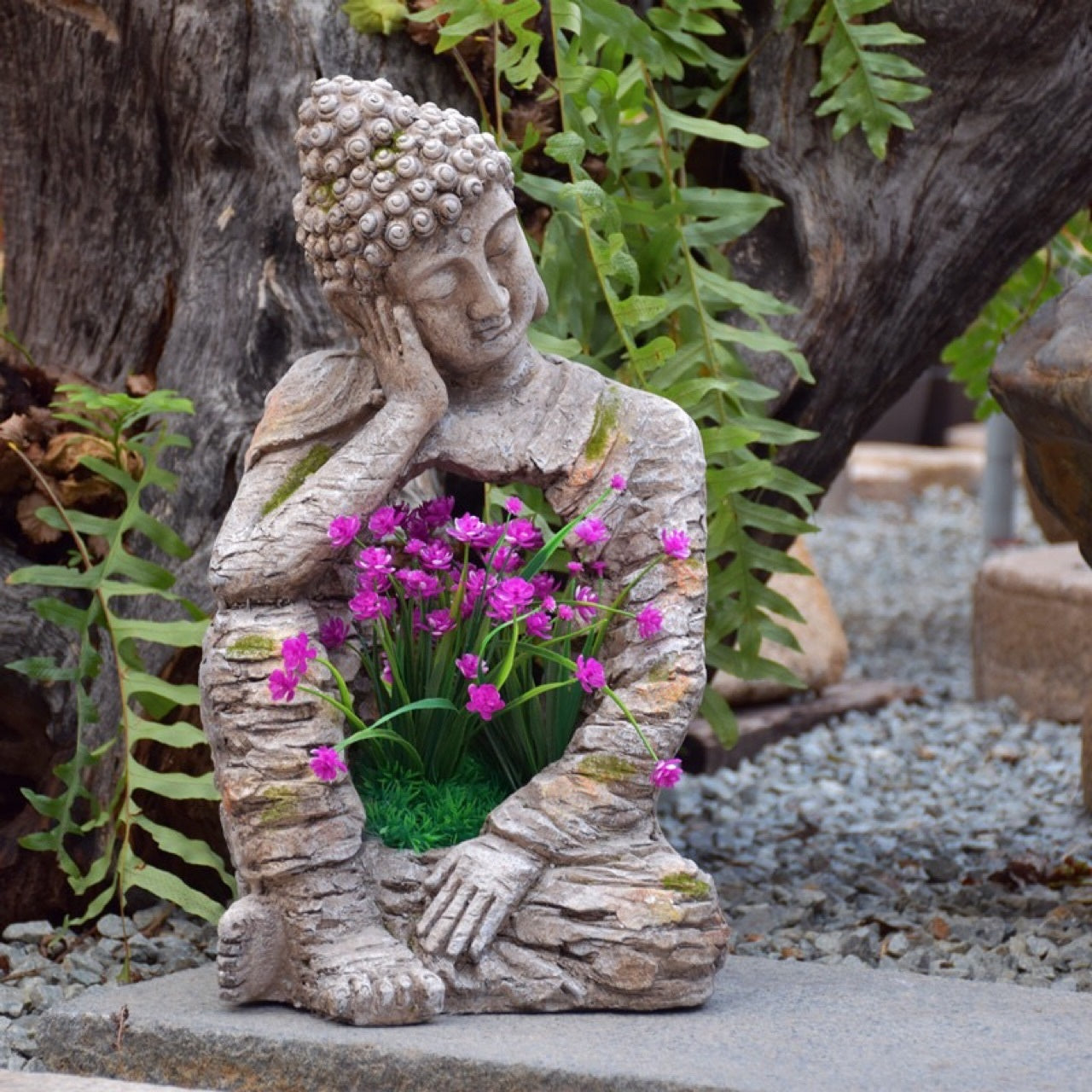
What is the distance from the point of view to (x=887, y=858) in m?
4.19

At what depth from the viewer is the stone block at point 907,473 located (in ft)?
42.0

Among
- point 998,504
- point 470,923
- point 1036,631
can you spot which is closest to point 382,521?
point 470,923

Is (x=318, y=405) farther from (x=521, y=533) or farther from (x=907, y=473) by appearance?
(x=907, y=473)

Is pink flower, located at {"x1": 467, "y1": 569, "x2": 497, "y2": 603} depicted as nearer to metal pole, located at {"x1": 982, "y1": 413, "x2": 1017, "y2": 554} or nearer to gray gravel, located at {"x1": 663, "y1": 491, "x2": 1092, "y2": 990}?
gray gravel, located at {"x1": 663, "y1": 491, "x2": 1092, "y2": 990}

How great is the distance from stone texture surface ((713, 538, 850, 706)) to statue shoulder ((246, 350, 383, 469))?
3.52 m

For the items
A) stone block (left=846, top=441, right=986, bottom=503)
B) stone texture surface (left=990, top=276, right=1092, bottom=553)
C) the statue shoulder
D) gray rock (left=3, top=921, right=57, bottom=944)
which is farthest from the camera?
stone block (left=846, top=441, right=986, bottom=503)

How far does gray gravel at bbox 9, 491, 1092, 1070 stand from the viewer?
3314 mm

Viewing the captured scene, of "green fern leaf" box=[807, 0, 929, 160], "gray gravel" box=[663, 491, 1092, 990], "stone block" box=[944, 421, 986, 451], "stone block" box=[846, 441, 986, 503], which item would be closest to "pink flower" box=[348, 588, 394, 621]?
"gray gravel" box=[663, 491, 1092, 990]

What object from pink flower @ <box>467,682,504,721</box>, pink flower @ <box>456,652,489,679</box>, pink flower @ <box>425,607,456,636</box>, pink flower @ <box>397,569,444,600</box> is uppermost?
pink flower @ <box>397,569,444,600</box>

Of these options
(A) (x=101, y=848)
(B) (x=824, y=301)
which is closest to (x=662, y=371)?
(B) (x=824, y=301)

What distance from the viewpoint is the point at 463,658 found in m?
2.62

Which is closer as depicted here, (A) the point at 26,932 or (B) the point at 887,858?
(A) the point at 26,932

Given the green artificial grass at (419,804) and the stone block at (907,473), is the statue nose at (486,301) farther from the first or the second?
the stone block at (907,473)

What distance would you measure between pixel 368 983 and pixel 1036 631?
15.0 feet
